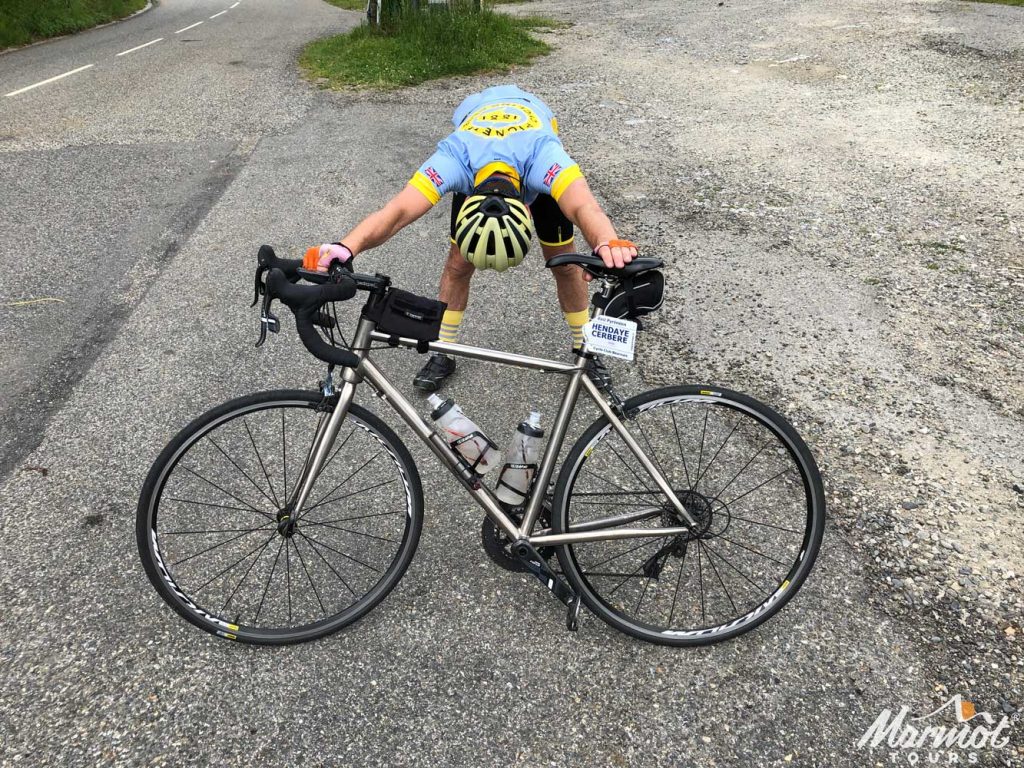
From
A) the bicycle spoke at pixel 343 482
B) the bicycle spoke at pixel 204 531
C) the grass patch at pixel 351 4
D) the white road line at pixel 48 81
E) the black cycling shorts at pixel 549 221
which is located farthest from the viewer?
the grass patch at pixel 351 4

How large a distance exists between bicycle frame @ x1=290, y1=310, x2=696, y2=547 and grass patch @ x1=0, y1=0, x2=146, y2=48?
19390 mm

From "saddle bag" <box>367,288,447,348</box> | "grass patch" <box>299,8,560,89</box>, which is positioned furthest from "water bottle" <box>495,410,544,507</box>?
"grass patch" <box>299,8,560,89</box>

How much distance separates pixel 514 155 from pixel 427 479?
163cm

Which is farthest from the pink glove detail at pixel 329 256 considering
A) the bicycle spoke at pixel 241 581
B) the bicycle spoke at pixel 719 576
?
the bicycle spoke at pixel 719 576

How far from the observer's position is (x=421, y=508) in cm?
261

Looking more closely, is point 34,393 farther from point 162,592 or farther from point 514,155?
point 514,155

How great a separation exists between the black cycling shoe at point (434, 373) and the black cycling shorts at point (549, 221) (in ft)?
2.82

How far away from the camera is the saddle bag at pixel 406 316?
90.3 inches

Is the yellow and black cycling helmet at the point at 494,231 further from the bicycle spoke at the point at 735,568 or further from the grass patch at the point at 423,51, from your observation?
the grass patch at the point at 423,51

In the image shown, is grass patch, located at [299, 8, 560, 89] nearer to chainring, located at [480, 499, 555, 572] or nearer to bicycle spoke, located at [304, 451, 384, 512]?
bicycle spoke, located at [304, 451, 384, 512]

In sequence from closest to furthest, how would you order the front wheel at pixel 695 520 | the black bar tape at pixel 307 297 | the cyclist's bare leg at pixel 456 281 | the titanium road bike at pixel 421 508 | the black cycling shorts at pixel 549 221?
the black bar tape at pixel 307 297 → the titanium road bike at pixel 421 508 → the front wheel at pixel 695 520 → the black cycling shorts at pixel 549 221 → the cyclist's bare leg at pixel 456 281

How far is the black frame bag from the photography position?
2297mm

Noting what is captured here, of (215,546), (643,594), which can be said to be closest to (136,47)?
(215,546)

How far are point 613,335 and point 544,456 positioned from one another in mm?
554
